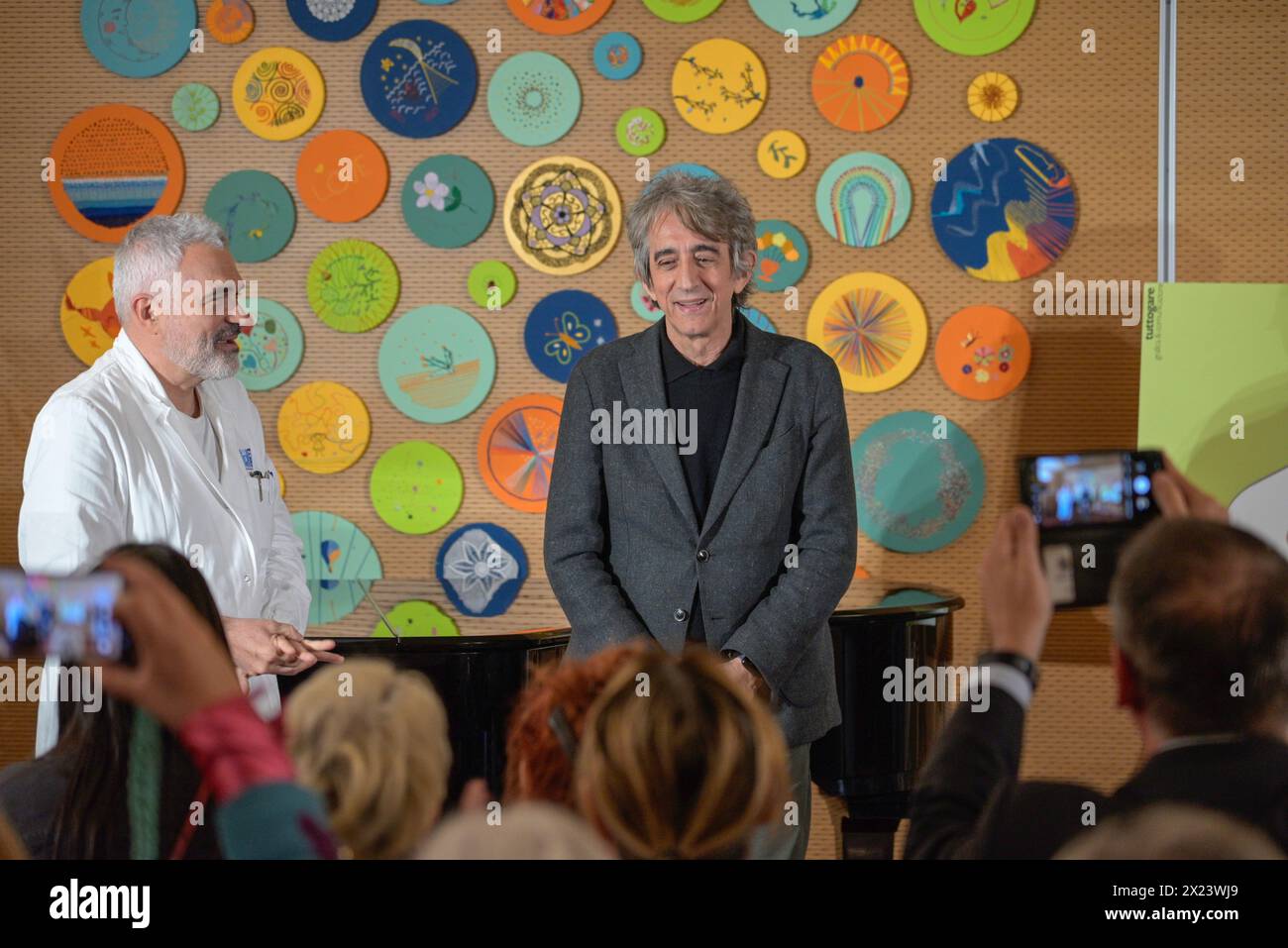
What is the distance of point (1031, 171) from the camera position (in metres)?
3.93

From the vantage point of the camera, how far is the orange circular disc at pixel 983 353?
3963 mm

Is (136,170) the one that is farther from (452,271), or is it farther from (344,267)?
(452,271)

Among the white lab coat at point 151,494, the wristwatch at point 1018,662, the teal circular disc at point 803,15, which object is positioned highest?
the teal circular disc at point 803,15

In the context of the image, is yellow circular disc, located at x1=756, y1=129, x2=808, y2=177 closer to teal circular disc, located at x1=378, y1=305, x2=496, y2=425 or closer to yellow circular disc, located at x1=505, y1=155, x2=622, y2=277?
yellow circular disc, located at x1=505, y1=155, x2=622, y2=277

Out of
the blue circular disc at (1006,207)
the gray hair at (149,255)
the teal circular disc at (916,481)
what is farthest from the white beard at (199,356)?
the blue circular disc at (1006,207)

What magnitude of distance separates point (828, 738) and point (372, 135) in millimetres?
2481

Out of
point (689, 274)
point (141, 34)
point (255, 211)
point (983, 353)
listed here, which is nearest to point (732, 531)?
point (689, 274)

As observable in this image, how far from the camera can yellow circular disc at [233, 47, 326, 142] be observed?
162 inches

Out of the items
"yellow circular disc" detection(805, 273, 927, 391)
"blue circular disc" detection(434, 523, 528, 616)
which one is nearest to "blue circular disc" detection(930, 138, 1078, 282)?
"yellow circular disc" detection(805, 273, 927, 391)

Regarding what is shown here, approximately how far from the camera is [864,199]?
397 cm

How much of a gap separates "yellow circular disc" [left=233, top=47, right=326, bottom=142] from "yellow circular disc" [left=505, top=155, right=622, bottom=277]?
738mm

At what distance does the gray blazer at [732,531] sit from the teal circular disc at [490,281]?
1.78 metres

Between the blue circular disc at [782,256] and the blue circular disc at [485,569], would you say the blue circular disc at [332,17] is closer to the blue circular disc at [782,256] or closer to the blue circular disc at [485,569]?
the blue circular disc at [782,256]
